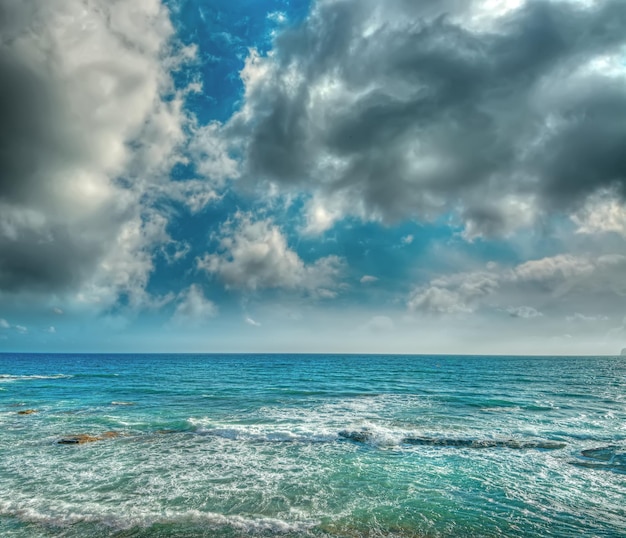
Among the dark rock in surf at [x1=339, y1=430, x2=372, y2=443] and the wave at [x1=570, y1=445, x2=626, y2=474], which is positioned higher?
the dark rock in surf at [x1=339, y1=430, x2=372, y2=443]

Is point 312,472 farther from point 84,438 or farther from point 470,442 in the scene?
point 84,438

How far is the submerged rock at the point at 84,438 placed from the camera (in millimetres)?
21755

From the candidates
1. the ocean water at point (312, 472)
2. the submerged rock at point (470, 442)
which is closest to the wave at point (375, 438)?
the submerged rock at point (470, 442)

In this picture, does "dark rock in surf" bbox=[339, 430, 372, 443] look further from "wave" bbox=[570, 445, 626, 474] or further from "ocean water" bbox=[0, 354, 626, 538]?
"wave" bbox=[570, 445, 626, 474]

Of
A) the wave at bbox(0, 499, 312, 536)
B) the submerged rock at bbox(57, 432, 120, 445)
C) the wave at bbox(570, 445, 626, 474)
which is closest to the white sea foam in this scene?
the wave at bbox(0, 499, 312, 536)

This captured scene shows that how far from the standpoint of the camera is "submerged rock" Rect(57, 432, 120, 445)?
856 inches

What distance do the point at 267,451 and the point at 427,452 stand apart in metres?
9.09

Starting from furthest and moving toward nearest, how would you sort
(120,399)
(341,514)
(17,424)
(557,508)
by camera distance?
(120,399)
(17,424)
(557,508)
(341,514)

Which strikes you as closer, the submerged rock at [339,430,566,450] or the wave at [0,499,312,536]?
the wave at [0,499,312,536]

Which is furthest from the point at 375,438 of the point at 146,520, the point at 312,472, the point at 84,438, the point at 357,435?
the point at 84,438

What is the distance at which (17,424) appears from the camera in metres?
27.0

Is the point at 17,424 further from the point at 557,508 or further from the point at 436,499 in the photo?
the point at 557,508

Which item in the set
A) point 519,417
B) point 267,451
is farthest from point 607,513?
point 519,417

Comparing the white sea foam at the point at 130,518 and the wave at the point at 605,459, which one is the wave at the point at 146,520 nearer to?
the white sea foam at the point at 130,518
